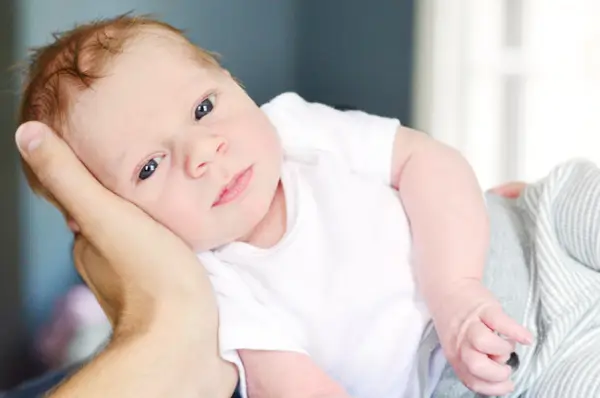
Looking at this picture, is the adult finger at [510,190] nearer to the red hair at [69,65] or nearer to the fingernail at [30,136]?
the red hair at [69,65]

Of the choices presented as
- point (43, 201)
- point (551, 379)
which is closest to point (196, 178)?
point (43, 201)

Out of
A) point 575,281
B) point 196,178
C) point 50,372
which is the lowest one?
point 50,372

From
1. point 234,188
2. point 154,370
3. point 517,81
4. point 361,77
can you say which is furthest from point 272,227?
point 517,81

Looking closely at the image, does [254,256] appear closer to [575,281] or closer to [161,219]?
[161,219]

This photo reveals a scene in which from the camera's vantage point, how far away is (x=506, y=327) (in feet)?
2.02

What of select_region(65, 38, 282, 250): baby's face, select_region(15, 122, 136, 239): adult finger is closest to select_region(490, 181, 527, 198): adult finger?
select_region(65, 38, 282, 250): baby's face

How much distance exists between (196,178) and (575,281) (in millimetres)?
356

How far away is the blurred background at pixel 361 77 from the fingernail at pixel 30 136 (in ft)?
0.37

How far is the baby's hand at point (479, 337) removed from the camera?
62cm

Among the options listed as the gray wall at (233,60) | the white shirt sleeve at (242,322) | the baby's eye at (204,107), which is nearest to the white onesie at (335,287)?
the white shirt sleeve at (242,322)

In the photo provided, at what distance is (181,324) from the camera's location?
2.23ft

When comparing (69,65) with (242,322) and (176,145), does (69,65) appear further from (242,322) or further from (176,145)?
(242,322)

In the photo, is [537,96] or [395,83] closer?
[395,83]

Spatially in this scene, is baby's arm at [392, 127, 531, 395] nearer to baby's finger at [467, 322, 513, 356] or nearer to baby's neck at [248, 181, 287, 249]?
baby's finger at [467, 322, 513, 356]
